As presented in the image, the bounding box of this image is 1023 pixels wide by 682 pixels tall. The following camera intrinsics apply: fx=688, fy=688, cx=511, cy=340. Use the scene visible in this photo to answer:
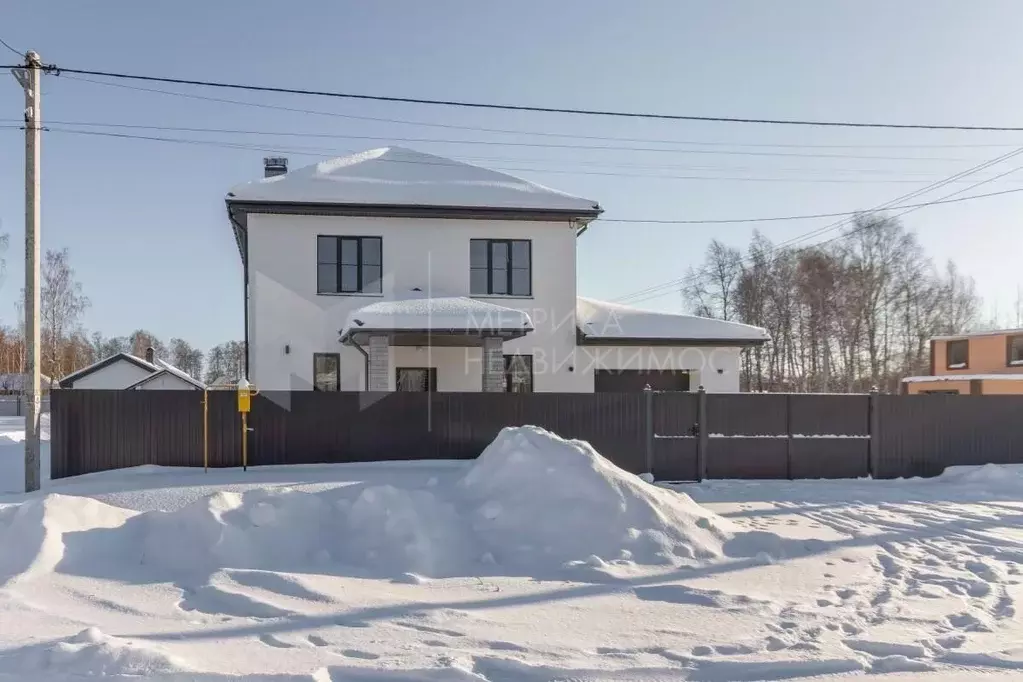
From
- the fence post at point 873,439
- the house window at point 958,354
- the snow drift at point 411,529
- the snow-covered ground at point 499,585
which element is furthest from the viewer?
the house window at point 958,354

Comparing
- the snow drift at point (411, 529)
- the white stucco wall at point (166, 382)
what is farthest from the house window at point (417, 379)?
the white stucco wall at point (166, 382)

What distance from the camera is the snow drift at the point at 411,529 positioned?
20.4 feet

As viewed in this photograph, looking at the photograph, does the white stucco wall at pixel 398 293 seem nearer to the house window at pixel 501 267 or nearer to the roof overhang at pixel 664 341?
the house window at pixel 501 267

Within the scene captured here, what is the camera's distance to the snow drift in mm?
6203

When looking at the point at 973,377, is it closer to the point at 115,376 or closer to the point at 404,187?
the point at 404,187

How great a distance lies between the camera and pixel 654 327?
18.8 meters

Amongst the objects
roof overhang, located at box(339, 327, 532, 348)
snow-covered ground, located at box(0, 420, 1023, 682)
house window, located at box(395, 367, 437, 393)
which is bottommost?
snow-covered ground, located at box(0, 420, 1023, 682)

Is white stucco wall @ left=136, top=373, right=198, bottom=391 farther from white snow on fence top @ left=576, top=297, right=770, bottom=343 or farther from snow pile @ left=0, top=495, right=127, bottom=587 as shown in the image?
snow pile @ left=0, top=495, right=127, bottom=587

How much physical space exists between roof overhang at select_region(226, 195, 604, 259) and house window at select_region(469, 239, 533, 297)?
27.4 inches

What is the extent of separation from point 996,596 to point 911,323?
40.2m

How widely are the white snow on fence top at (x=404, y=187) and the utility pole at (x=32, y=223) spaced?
5.49 m

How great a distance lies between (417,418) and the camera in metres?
11.7

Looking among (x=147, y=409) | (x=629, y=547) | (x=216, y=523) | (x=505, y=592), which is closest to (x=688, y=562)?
(x=629, y=547)

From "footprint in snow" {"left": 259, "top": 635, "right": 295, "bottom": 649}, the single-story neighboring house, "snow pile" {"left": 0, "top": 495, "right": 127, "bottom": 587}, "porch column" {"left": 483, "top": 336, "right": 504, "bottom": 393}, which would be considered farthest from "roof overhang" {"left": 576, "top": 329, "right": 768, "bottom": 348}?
the single-story neighboring house
